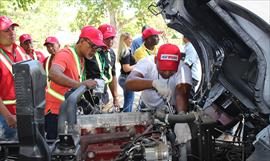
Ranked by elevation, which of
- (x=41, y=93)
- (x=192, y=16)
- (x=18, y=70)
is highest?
(x=192, y=16)

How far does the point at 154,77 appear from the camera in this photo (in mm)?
4254

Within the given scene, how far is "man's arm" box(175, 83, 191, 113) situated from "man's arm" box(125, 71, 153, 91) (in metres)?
0.29

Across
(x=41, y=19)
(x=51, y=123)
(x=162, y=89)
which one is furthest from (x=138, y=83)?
(x=41, y=19)

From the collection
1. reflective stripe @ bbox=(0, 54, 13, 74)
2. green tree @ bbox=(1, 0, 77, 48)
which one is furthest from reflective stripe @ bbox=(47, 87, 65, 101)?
green tree @ bbox=(1, 0, 77, 48)

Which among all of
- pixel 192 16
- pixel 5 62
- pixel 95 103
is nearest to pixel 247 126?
pixel 192 16

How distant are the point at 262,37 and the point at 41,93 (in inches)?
61.6

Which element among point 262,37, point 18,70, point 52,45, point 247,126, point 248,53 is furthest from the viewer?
point 52,45

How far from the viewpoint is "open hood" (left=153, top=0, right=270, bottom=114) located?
2.62 meters

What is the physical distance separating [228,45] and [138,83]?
3.94 ft

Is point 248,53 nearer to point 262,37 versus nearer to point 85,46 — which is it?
point 262,37

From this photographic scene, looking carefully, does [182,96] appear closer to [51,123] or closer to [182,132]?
[182,132]

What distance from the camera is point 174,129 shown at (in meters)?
3.37

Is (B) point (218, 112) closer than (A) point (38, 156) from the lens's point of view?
No

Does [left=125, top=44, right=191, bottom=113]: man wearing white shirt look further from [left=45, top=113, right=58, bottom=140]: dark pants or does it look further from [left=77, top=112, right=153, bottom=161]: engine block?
[left=45, top=113, right=58, bottom=140]: dark pants
